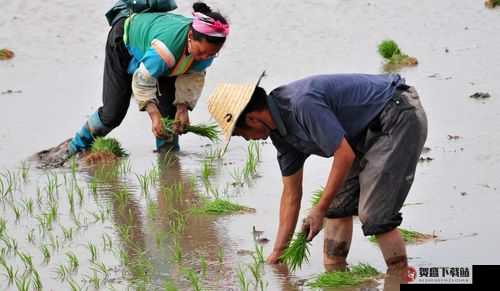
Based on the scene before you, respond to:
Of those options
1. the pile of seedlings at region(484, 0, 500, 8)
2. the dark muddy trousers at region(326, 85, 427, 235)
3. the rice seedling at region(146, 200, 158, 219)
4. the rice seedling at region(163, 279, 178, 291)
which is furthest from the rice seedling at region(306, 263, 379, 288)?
the pile of seedlings at region(484, 0, 500, 8)

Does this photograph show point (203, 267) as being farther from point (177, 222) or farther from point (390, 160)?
point (390, 160)

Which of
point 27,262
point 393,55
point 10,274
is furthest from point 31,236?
point 393,55

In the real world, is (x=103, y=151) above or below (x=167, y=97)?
below

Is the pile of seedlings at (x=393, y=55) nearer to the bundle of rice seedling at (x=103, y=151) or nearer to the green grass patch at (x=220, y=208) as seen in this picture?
the bundle of rice seedling at (x=103, y=151)

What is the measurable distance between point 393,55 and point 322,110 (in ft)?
19.1

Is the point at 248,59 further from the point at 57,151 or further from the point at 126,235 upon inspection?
the point at 126,235

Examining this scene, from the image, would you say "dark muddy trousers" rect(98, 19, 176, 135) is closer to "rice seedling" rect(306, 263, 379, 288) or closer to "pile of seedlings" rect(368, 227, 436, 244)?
"pile of seedlings" rect(368, 227, 436, 244)

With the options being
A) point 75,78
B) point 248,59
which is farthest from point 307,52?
point 75,78

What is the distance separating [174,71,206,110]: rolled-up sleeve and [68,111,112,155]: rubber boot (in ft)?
2.56

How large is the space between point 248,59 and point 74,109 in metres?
2.20

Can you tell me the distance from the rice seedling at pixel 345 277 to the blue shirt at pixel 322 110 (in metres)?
0.54

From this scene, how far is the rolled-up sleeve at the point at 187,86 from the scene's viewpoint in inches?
297

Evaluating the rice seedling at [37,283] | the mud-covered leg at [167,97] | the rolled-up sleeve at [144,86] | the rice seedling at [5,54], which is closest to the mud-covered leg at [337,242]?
the rice seedling at [37,283]

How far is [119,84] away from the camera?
7805mm
